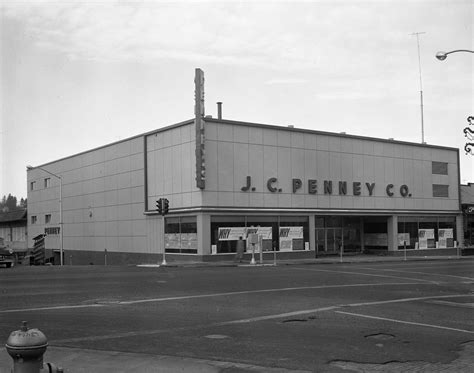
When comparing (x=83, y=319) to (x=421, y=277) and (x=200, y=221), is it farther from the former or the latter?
(x=200, y=221)

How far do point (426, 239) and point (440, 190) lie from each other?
15.7 feet

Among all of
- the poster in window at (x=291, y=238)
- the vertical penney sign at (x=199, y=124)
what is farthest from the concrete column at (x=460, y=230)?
the vertical penney sign at (x=199, y=124)

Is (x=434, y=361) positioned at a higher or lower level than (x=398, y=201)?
lower

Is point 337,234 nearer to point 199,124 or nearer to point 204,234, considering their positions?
point 204,234

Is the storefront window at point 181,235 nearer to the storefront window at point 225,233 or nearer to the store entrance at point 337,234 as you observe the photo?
the storefront window at point 225,233

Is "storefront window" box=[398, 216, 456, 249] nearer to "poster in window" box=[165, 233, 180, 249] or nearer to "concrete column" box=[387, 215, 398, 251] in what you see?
"concrete column" box=[387, 215, 398, 251]

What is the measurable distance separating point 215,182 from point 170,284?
16680 mm

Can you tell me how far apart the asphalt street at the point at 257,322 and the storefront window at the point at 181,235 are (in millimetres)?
15504

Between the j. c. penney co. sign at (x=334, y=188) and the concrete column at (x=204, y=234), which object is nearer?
the concrete column at (x=204, y=234)

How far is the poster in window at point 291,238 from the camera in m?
38.2

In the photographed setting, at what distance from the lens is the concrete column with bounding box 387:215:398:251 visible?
146ft

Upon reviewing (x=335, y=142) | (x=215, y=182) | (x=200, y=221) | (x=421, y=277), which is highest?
(x=335, y=142)

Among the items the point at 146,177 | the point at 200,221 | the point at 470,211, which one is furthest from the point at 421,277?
the point at 470,211

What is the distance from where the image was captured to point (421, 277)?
75.4 ft
